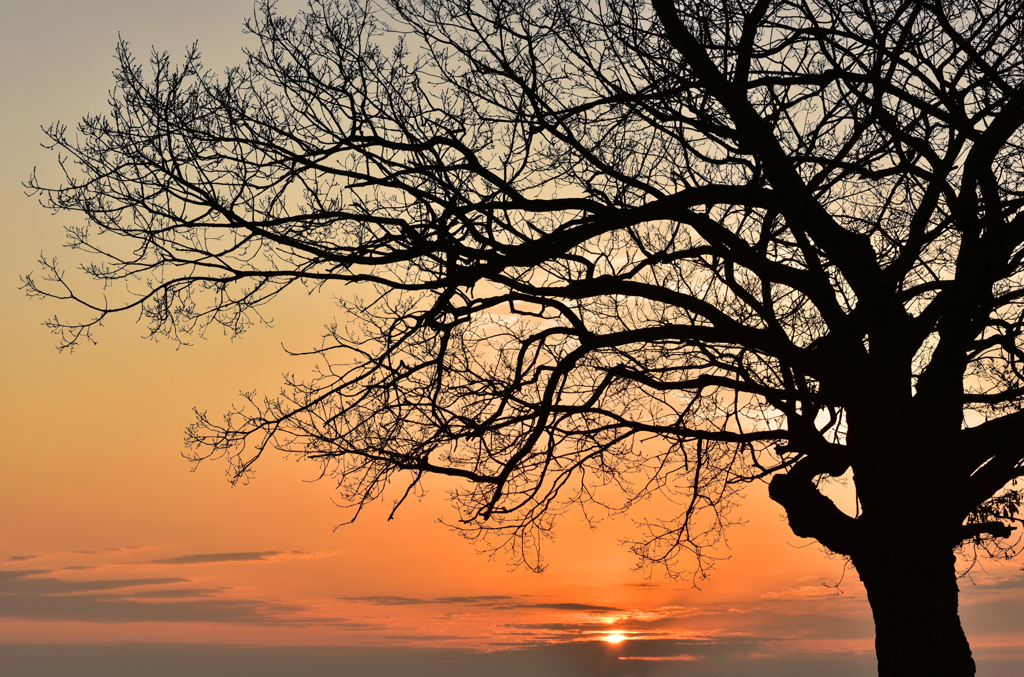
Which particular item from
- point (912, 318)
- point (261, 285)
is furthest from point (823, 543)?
point (261, 285)

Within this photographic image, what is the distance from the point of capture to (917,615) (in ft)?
25.0

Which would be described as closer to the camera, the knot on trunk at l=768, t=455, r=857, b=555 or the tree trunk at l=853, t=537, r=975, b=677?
the tree trunk at l=853, t=537, r=975, b=677

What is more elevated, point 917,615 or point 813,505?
point 813,505

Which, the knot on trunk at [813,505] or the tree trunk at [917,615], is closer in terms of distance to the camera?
the tree trunk at [917,615]

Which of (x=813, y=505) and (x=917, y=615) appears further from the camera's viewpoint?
(x=813, y=505)

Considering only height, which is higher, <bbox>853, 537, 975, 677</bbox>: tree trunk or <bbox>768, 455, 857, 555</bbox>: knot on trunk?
<bbox>768, 455, 857, 555</bbox>: knot on trunk

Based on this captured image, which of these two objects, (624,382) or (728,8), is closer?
(728,8)

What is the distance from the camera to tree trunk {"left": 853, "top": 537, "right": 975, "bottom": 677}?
24.7 feet

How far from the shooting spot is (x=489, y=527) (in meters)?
8.98

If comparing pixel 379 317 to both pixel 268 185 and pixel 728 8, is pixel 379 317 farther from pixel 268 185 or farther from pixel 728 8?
pixel 728 8

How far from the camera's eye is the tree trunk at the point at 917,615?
7516mm

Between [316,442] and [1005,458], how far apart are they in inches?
263

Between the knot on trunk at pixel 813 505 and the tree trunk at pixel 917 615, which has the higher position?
the knot on trunk at pixel 813 505

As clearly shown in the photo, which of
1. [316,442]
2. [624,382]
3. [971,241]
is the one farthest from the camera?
[624,382]
